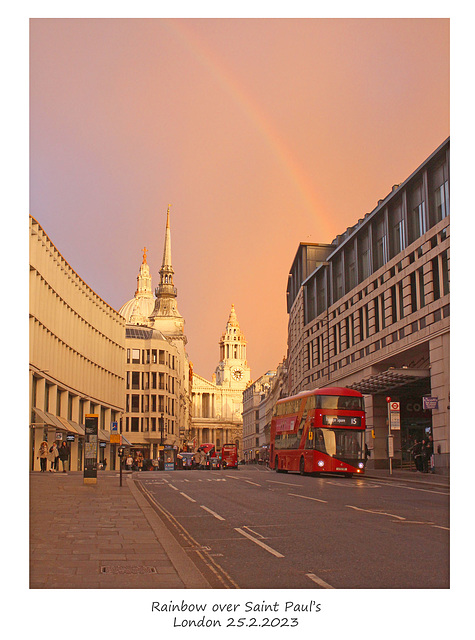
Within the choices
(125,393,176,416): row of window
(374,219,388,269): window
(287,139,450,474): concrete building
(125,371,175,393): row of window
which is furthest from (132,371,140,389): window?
(374,219,388,269): window

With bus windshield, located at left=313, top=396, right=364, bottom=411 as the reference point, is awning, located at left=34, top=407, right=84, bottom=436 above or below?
below

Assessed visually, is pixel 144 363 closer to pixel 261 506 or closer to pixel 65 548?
pixel 261 506

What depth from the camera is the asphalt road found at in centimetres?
941

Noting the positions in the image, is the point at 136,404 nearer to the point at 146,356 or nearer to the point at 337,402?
the point at 146,356

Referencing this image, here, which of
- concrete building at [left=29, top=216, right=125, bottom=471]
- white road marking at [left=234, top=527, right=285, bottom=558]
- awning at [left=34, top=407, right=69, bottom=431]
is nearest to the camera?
white road marking at [left=234, top=527, right=285, bottom=558]

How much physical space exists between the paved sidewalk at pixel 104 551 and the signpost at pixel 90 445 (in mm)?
9892

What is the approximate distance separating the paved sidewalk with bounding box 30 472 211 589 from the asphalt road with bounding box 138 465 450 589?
515 mm

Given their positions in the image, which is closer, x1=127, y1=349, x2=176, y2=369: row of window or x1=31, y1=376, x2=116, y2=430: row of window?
x1=31, y1=376, x2=116, y2=430: row of window

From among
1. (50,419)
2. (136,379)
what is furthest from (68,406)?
(136,379)

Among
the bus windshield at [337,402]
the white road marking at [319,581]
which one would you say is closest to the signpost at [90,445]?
the bus windshield at [337,402]

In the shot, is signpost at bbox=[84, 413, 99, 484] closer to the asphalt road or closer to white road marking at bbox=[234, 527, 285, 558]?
the asphalt road

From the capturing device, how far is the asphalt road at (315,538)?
9414 mm
